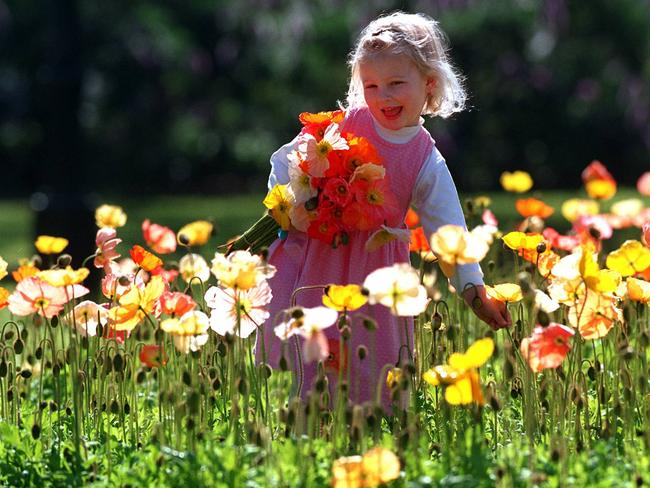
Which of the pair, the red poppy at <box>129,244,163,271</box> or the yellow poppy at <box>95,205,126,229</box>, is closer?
→ the red poppy at <box>129,244,163,271</box>

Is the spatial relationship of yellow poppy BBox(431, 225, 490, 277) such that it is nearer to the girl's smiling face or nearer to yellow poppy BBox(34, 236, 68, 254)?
the girl's smiling face

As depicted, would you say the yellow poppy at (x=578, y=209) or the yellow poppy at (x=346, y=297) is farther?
the yellow poppy at (x=578, y=209)

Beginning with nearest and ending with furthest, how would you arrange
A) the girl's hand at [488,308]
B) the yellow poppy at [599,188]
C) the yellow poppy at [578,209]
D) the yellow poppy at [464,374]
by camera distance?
the yellow poppy at [464,374] → the girl's hand at [488,308] → the yellow poppy at [578,209] → the yellow poppy at [599,188]

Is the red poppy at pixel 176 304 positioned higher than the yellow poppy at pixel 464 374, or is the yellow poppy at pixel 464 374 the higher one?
the red poppy at pixel 176 304

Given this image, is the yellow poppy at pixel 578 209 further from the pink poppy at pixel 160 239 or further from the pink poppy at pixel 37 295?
the pink poppy at pixel 37 295

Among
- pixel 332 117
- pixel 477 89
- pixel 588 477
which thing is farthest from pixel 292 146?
pixel 477 89

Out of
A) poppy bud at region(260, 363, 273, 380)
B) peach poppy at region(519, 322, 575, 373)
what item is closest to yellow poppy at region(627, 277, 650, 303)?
peach poppy at region(519, 322, 575, 373)

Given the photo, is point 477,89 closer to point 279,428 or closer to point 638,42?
point 638,42

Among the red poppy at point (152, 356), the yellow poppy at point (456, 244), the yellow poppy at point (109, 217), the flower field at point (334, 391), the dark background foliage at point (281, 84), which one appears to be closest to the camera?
the flower field at point (334, 391)

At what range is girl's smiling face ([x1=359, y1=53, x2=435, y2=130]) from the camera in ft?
11.2

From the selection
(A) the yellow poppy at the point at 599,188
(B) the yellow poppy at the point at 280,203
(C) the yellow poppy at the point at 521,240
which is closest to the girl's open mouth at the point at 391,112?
(B) the yellow poppy at the point at 280,203

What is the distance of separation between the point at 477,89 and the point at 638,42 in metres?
2.02

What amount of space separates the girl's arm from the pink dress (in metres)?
0.03

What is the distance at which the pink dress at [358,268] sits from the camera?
350 centimetres
